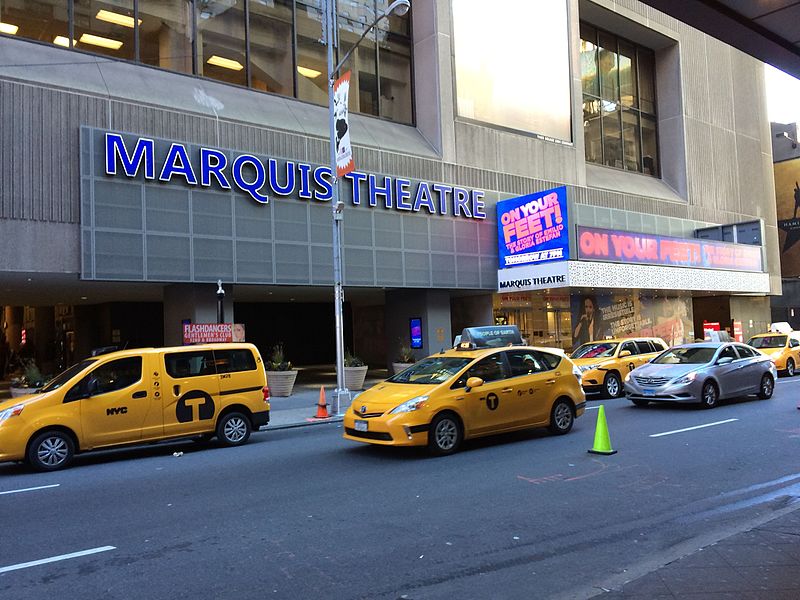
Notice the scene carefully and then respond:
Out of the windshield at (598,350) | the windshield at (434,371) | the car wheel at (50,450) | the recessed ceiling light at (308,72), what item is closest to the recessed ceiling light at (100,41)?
the recessed ceiling light at (308,72)

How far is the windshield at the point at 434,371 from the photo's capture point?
33.9 ft

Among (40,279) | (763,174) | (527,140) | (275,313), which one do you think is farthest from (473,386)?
(763,174)

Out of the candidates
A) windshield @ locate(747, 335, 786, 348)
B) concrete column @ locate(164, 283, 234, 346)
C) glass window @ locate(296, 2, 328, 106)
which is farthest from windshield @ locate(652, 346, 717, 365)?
glass window @ locate(296, 2, 328, 106)

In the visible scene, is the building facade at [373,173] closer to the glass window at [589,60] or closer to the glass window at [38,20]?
the glass window at [38,20]

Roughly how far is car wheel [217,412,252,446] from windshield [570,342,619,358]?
10.5 meters

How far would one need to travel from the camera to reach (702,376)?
14.4 meters

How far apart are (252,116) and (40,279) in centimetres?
800

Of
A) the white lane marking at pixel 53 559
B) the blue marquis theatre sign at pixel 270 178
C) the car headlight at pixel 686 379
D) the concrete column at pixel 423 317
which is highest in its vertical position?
the blue marquis theatre sign at pixel 270 178

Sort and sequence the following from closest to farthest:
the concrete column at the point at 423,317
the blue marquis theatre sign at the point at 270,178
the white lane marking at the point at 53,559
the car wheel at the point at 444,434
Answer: the white lane marking at the point at 53,559 → the car wheel at the point at 444,434 → the blue marquis theatre sign at the point at 270,178 → the concrete column at the point at 423,317

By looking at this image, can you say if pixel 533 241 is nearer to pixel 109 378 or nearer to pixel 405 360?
pixel 405 360

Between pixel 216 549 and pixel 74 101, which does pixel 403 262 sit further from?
pixel 216 549

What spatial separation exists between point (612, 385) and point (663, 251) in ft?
46.7

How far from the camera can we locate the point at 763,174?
137ft

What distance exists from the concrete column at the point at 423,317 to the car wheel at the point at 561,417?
13502 mm
